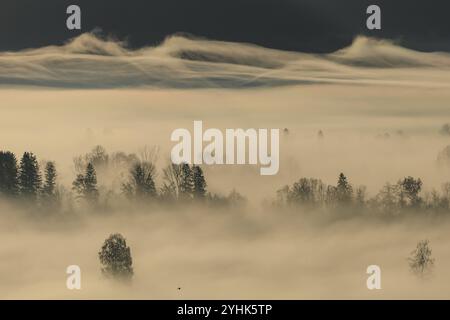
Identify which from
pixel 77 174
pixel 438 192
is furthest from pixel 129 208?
pixel 438 192

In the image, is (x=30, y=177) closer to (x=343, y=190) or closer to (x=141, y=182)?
(x=141, y=182)

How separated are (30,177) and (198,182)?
445 cm

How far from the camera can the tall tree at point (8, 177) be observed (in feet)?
76.2

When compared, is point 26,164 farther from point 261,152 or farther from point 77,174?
point 261,152

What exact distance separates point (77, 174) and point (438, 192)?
9.64 m

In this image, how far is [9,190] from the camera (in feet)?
77.0

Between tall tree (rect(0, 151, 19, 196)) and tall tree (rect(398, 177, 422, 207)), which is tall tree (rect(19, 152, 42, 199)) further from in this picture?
tall tree (rect(398, 177, 422, 207))

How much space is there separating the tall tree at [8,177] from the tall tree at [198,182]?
4.71m

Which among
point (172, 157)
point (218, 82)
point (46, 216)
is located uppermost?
point (218, 82)

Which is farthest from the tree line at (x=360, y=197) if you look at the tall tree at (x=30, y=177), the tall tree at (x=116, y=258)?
the tall tree at (x=30, y=177)

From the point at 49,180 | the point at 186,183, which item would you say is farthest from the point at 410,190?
the point at 49,180

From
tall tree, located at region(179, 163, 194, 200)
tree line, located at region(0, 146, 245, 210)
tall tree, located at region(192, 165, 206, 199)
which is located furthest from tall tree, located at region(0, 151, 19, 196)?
tall tree, located at region(192, 165, 206, 199)

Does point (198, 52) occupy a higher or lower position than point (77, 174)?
higher

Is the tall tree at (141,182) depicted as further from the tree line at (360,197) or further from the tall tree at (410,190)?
the tall tree at (410,190)
